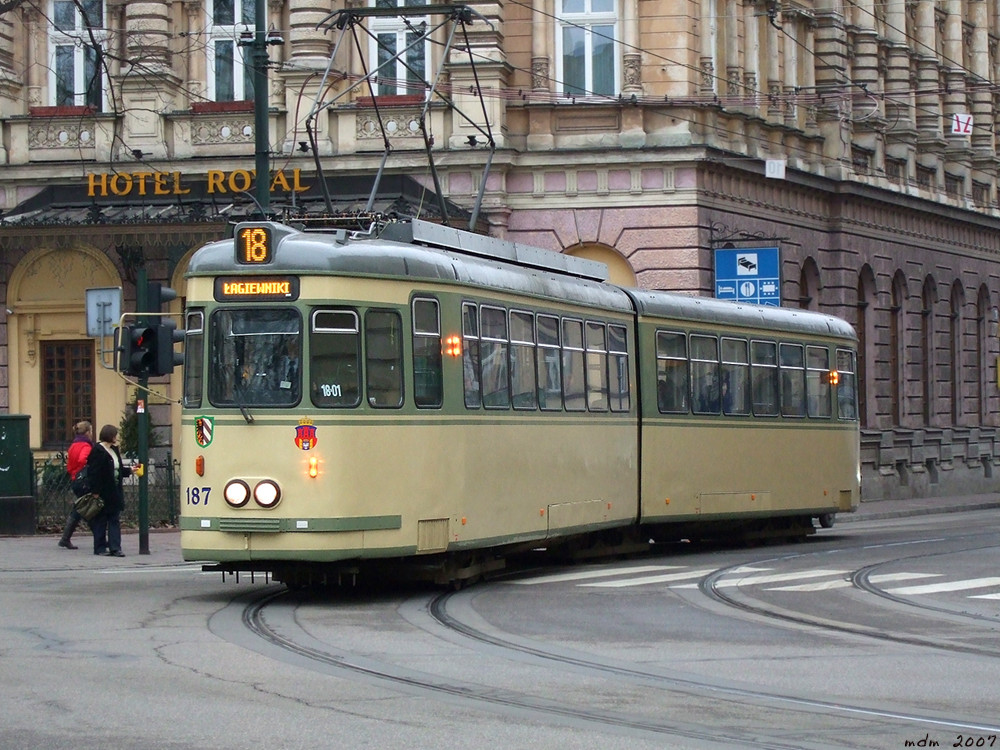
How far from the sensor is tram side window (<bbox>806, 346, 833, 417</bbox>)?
25.0 metres

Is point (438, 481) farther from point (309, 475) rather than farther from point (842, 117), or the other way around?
point (842, 117)

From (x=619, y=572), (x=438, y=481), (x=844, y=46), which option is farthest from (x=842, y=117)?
(x=438, y=481)

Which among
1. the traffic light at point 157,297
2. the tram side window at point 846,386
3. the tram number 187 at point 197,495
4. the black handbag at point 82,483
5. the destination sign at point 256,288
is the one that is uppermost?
the traffic light at point 157,297

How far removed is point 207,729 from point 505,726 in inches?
56.0

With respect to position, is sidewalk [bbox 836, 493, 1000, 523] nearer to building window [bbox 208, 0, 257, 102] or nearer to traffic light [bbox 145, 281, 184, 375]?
building window [bbox 208, 0, 257, 102]

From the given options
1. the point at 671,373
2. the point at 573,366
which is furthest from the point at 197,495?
the point at 671,373

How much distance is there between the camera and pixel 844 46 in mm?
41250

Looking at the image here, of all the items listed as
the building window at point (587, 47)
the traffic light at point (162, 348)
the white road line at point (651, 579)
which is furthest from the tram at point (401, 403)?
the building window at point (587, 47)

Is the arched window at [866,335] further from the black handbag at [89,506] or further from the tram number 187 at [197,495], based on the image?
the tram number 187 at [197,495]

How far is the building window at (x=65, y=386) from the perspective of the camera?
112 feet

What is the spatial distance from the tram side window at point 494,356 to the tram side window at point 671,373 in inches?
168

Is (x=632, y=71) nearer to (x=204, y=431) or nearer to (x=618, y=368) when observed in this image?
(x=618, y=368)

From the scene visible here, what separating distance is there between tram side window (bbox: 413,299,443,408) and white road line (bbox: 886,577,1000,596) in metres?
4.73

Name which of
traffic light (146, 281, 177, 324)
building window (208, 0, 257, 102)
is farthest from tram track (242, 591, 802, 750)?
building window (208, 0, 257, 102)
